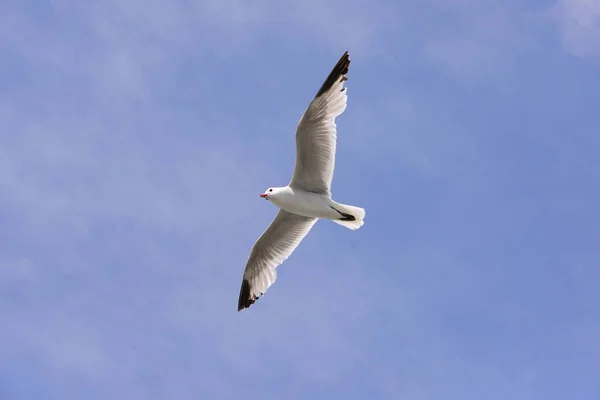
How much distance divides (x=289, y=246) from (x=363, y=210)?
7.07 feet

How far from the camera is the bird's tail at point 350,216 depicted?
679 inches

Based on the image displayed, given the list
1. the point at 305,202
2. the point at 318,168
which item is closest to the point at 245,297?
the point at 305,202

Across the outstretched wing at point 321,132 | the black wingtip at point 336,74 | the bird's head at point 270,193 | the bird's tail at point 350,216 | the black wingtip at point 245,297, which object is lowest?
the black wingtip at point 245,297

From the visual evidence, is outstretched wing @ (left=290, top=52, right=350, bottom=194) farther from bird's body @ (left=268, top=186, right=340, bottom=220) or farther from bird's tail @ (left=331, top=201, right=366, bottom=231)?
bird's tail @ (left=331, top=201, right=366, bottom=231)

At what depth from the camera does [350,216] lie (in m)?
17.4

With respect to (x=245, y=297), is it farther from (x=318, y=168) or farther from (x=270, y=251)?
(x=318, y=168)

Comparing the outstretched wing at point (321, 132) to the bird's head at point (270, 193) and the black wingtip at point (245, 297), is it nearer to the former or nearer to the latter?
the bird's head at point (270, 193)

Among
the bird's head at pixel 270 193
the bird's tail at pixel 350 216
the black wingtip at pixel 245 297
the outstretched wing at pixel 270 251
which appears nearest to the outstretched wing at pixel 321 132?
the bird's head at pixel 270 193

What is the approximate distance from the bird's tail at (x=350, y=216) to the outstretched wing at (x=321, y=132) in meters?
0.53

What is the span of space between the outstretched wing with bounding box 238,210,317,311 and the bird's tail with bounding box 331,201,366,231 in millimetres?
1134

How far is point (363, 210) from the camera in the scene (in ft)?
57.2

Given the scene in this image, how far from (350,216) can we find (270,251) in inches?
91.9

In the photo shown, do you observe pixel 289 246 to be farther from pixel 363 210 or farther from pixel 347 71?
pixel 347 71

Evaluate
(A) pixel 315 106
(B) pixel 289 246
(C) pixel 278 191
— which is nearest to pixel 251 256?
(B) pixel 289 246
